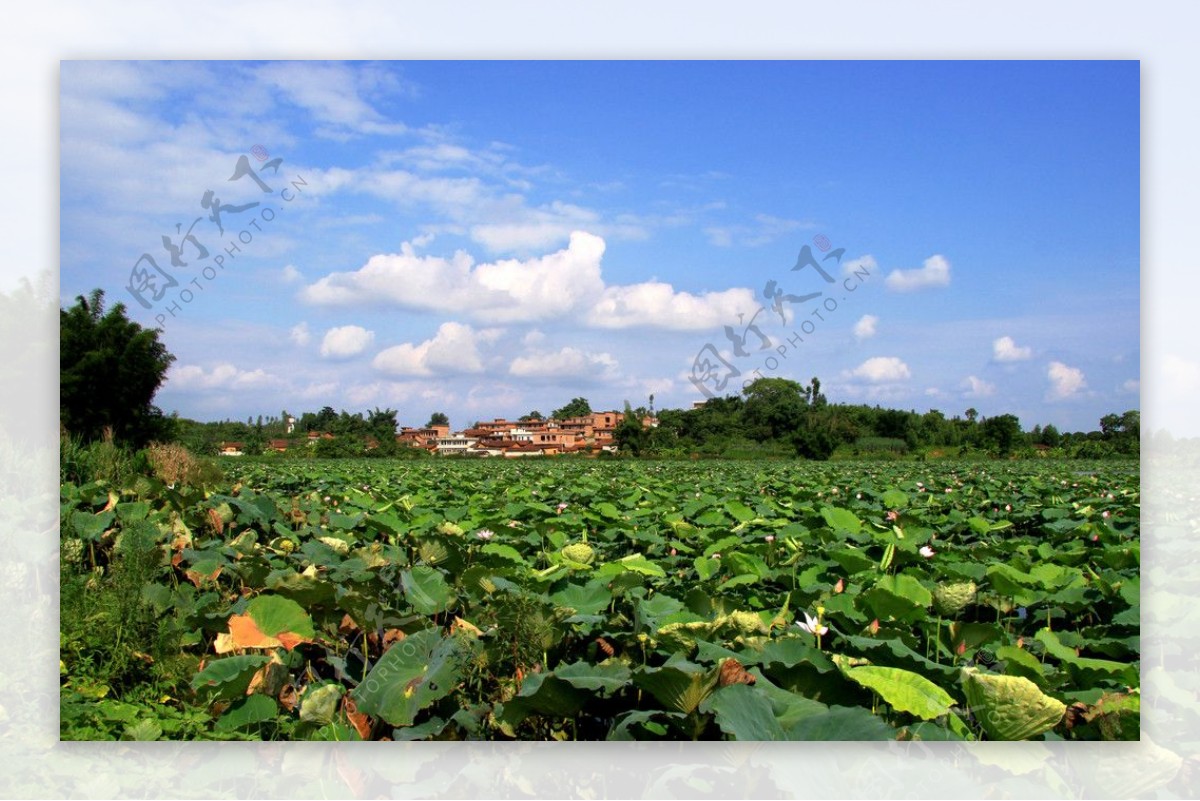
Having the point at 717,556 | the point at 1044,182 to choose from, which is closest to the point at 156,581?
the point at 717,556

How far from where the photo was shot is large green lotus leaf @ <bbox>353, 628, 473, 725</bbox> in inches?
79.0

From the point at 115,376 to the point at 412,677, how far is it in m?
6.23

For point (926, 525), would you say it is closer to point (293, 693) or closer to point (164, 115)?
point (293, 693)

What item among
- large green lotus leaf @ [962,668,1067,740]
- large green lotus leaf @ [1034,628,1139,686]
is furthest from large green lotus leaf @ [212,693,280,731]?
large green lotus leaf @ [1034,628,1139,686]

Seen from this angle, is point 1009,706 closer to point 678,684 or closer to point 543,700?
point 678,684

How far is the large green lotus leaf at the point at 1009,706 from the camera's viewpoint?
1.93 metres

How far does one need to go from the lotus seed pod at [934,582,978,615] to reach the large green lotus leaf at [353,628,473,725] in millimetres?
1285

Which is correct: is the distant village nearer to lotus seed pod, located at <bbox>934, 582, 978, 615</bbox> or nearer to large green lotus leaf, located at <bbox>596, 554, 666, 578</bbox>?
large green lotus leaf, located at <bbox>596, 554, 666, 578</bbox>

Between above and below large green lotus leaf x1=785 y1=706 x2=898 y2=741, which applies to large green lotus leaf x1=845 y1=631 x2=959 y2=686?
above

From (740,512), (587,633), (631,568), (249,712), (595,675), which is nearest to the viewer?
(595,675)

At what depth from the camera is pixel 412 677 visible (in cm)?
206

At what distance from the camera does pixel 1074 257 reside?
11.6 feet

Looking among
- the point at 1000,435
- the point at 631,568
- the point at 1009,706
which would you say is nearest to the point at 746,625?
the point at 1009,706

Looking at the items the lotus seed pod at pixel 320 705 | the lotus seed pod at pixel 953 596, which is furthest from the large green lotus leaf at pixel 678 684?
the lotus seed pod at pixel 953 596
